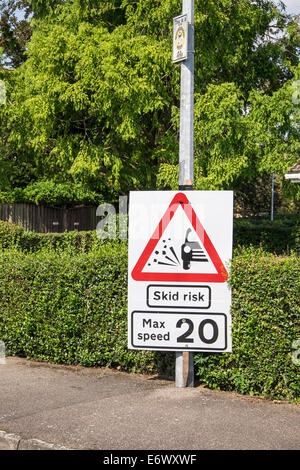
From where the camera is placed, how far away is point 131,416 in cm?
543

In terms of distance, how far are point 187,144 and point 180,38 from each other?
1207 millimetres

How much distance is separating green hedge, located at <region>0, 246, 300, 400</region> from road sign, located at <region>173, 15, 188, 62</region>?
2.34 meters

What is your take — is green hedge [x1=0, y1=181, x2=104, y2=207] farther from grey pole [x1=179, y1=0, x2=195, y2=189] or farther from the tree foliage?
grey pole [x1=179, y1=0, x2=195, y2=189]

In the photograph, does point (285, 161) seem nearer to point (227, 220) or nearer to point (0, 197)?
point (227, 220)

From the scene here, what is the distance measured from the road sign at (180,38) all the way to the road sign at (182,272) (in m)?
1.60

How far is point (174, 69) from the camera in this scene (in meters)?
14.7

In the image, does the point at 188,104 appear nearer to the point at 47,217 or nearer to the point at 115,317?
the point at 115,317

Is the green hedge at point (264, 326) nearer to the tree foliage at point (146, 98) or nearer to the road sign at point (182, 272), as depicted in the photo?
the road sign at point (182, 272)

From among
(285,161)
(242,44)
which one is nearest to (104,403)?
(285,161)

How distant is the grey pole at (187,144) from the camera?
6488 mm

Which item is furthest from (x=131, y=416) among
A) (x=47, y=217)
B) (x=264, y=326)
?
(x=47, y=217)

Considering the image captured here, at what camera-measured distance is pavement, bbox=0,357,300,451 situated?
477 centimetres

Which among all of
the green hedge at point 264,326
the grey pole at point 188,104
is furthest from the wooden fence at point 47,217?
the green hedge at point 264,326

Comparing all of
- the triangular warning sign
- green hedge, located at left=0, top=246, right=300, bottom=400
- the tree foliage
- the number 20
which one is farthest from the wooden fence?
the number 20
